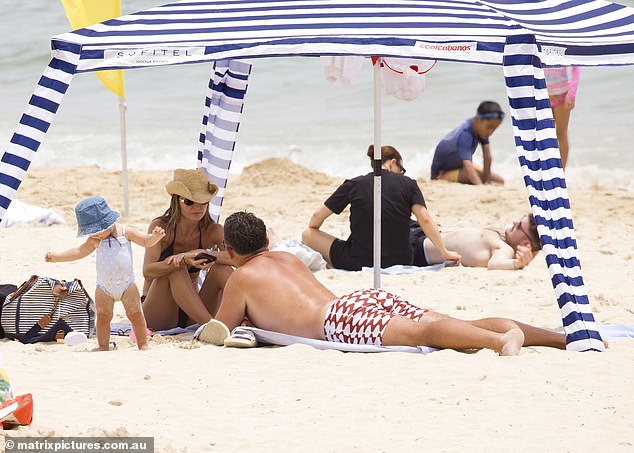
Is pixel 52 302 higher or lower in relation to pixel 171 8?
lower

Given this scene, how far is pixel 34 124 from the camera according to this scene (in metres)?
4.68

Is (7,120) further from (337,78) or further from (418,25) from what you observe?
(418,25)

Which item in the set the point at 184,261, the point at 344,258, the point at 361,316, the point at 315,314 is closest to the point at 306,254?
the point at 344,258

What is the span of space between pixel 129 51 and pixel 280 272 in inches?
49.5

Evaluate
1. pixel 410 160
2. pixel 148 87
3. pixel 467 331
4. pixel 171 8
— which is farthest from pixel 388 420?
pixel 148 87

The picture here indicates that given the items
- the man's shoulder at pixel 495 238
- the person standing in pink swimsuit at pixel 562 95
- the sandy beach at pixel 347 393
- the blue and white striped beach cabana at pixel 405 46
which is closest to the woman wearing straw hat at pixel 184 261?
the sandy beach at pixel 347 393

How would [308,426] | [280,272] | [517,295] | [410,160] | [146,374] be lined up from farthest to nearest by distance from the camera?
1. [410,160]
2. [517,295]
3. [280,272]
4. [146,374]
5. [308,426]

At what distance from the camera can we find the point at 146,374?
174 inches

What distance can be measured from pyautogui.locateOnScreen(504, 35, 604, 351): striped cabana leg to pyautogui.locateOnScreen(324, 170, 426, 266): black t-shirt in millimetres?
2096

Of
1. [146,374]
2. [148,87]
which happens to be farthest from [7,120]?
[146,374]

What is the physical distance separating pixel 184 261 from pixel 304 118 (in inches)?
433

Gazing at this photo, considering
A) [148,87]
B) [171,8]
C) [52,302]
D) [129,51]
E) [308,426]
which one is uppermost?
[148,87]

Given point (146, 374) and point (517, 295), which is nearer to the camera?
point (146, 374)

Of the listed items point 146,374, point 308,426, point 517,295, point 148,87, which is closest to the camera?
point 308,426
